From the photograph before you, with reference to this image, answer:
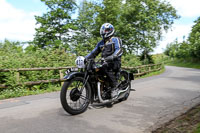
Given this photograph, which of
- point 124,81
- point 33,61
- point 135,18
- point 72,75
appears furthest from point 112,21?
point 72,75

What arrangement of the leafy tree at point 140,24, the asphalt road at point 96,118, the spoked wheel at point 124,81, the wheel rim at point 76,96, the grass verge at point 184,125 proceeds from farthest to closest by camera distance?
1. the leafy tree at point 140,24
2. the spoked wheel at point 124,81
3. the wheel rim at point 76,96
4. the asphalt road at point 96,118
5. the grass verge at point 184,125

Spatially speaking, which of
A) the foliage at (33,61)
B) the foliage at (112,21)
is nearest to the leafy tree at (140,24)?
the foliage at (112,21)

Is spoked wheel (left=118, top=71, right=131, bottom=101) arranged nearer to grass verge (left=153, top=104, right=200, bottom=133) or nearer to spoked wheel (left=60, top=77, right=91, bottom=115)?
spoked wheel (left=60, top=77, right=91, bottom=115)

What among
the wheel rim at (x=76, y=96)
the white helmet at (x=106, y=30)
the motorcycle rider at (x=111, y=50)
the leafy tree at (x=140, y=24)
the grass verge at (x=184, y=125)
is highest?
the leafy tree at (x=140, y=24)

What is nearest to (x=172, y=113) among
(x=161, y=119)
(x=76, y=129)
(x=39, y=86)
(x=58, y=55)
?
(x=161, y=119)

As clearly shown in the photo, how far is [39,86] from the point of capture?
817 centimetres

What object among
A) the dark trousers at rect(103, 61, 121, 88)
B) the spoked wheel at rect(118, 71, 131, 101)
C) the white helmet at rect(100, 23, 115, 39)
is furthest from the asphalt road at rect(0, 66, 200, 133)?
the white helmet at rect(100, 23, 115, 39)

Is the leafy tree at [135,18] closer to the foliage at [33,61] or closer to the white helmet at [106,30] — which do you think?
the foliage at [33,61]

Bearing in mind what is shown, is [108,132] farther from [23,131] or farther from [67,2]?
[67,2]

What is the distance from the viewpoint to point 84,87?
4.21 m

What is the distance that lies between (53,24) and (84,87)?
2458 cm

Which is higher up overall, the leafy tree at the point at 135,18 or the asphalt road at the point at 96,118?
the leafy tree at the point at 135,18

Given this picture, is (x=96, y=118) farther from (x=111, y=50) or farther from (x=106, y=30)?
(x=106, y=30)

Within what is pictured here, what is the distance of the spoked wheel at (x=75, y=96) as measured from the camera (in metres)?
3.75
